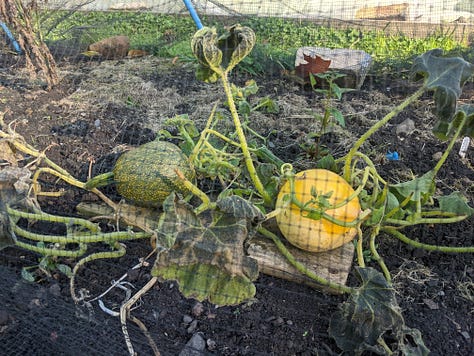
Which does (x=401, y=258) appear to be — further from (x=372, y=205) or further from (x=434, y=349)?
(x=434, y=349)

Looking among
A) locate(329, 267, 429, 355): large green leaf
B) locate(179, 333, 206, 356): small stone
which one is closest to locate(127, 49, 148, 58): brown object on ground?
locate(179, 333, 206, 356): small stone

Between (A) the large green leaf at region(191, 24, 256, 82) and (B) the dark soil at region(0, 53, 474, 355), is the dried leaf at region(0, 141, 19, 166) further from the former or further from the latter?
(A) the large green leaf at region(191, 24, 256, 82)

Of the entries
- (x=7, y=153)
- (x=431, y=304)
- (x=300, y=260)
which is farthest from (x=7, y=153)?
(x=431, y=304)

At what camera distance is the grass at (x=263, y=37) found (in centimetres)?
450

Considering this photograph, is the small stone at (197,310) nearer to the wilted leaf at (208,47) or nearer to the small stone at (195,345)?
the small stone at (195,345)

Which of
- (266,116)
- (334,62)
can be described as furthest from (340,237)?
(334,62)

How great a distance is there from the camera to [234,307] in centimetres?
214

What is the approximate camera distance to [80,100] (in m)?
3.94

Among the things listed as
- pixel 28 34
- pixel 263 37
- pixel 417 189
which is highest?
pixel 28 34

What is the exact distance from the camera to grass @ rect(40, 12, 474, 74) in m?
4.50

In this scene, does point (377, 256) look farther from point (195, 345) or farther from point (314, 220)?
point (195, 345)

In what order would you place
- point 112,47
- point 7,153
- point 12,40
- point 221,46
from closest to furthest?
point 221,46 < point 7,153 < point 12,40 < point 112,47

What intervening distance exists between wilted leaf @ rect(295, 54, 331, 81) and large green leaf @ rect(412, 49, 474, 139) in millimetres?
1640

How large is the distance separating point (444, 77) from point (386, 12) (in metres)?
4.39
